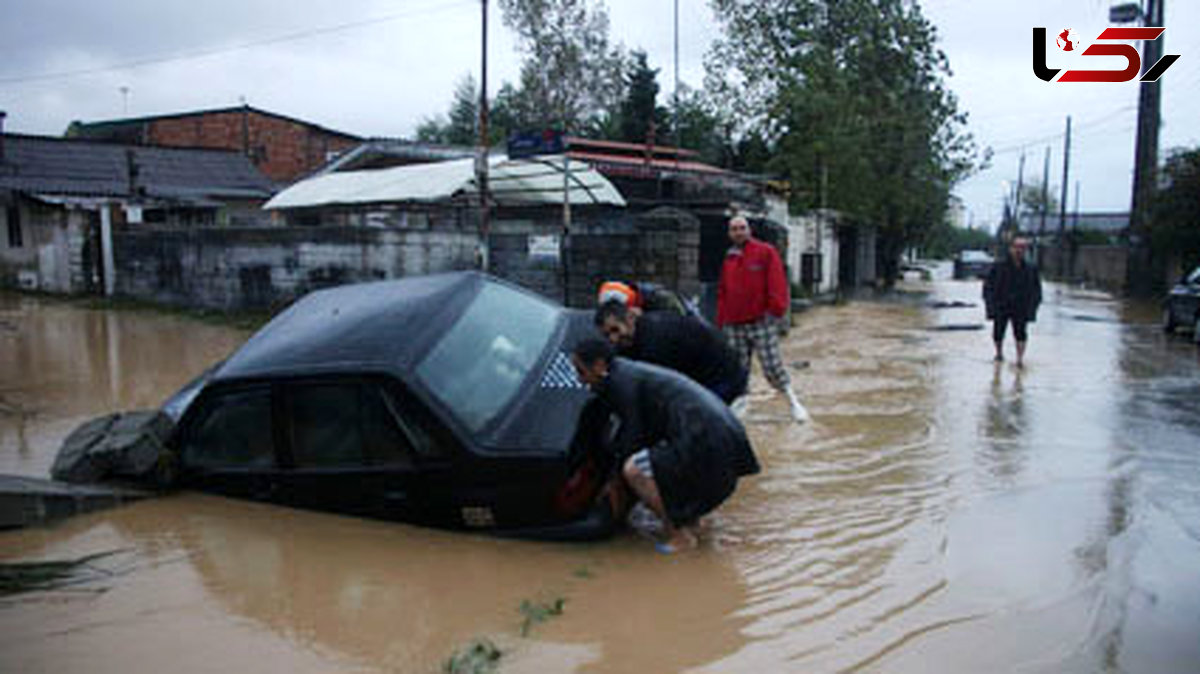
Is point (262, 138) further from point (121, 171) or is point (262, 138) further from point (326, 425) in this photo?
point (326, 425)

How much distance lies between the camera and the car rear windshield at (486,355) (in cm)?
453

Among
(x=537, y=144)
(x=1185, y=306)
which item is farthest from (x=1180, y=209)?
(x=537, y=144)

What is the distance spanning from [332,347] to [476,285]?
1.00 m

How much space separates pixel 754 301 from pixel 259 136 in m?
35.0

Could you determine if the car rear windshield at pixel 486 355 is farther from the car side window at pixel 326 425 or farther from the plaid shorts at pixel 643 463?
the plaid shorts at pixel 643 463

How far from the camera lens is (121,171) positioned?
28.7 metres

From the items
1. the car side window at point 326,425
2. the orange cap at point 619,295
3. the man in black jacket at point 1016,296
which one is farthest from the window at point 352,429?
the man in black jacket at point 1016,296

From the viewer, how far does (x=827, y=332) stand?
14500 mm

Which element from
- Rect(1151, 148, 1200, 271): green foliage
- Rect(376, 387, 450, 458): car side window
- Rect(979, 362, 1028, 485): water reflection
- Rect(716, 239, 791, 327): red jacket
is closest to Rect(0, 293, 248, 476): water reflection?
Rect(376, 387, 450, 458): car side window

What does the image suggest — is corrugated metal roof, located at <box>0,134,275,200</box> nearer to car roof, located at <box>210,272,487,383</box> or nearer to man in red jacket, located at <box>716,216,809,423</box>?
man in red jacket, located at <box>716,216,809,423</box>

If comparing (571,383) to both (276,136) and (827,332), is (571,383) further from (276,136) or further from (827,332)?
(276,136)

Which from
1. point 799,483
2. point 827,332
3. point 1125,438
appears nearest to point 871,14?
point 827,332

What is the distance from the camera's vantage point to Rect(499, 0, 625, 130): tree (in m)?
32.0

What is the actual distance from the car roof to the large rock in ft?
1.70
